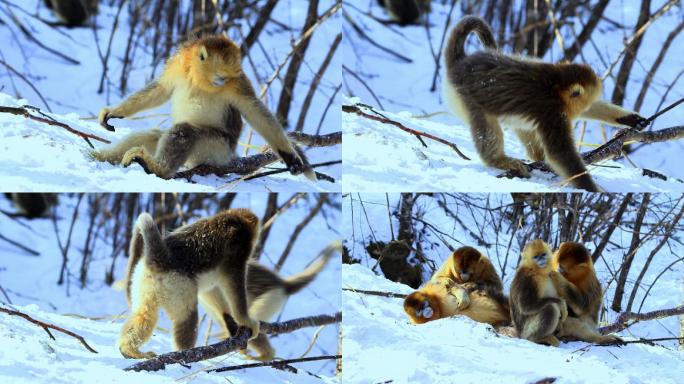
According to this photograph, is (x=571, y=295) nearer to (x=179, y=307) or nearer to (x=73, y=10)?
(x=179, y=307)

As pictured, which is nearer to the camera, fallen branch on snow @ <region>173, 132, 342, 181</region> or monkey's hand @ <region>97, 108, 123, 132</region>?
fallen branch on snow @ <region>173, 132, 342, 181</region>

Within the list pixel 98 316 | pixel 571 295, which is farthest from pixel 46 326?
pixel 571 295

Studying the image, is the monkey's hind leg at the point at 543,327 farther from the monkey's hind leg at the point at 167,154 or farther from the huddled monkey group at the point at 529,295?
the monkey's hind leg at the point at 167,154

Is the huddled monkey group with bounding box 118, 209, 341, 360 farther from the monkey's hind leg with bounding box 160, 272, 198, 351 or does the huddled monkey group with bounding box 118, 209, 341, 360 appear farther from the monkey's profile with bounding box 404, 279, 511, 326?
the monkey's profile with bounding box 404, 279, 511, 326

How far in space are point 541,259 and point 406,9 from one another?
1.07 m

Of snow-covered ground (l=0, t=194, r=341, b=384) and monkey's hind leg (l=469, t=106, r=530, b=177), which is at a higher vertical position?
monkey's hind leg (l=469, t=106, r=530, b=177)

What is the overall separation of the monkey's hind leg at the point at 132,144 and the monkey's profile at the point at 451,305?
111cm

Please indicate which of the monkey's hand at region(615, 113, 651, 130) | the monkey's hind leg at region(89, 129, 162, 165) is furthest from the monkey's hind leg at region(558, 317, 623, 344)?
the monkey's hind leg at region(89, 129, 162, 165)

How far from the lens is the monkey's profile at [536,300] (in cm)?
376

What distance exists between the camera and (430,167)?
377 cm

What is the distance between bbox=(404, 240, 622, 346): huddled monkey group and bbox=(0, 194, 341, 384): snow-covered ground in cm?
38

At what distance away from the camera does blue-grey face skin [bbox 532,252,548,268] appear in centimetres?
384

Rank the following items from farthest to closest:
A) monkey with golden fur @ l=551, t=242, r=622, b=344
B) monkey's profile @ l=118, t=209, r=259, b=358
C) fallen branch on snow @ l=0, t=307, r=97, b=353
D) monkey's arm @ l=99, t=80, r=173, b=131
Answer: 1. monkey with golden fur @ l=551, t=242, r=622, b=344
2. monkey's arm @ l=99, t=80, r=173, b=131
3. fallen branch on snow @ l=0, t=307, r=97, b=353
4. monkey's profile @ l=118, t=209, r=259, b=358

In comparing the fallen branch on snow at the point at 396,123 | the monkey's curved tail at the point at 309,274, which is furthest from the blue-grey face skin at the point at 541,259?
the monkey's curved tail at the point at 309,274
